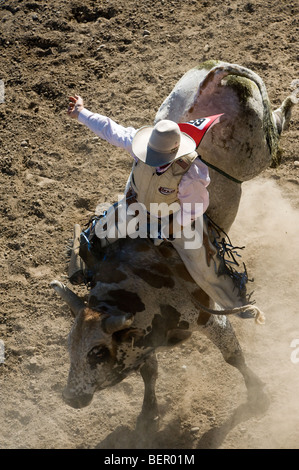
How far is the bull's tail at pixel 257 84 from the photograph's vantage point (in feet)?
16.8

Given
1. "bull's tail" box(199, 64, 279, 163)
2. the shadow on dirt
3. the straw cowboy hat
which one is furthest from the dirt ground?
the straw cowboy hat

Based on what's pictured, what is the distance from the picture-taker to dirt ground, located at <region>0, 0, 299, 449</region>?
5516mm

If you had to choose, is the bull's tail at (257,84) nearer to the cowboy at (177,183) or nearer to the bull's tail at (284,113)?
the bull's tail at (284,113)

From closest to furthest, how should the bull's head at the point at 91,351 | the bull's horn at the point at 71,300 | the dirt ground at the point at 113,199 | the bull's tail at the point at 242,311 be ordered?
the bull's head at the point at 91,351 → the bull's horn at the point at 71,300 → the bull's tail at the point at 242,311 → the dirt ground at the point at 113,199

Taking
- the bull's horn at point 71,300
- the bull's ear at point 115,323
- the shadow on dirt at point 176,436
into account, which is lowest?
the shadow on dirt at point 176,436

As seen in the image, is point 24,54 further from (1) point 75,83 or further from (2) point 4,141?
(2) point 4,141

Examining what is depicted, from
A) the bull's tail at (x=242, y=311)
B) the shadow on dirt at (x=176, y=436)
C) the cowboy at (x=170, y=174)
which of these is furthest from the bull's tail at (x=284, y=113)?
the shadow on dirt at (x=176, y=436)

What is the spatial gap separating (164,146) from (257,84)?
5.26 feet

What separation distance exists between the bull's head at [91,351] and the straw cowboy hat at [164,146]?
109 centimetres

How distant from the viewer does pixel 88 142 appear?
7.53m

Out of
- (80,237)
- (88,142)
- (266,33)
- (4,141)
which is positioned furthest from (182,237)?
(266,33)

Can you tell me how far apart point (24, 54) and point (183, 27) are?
2231 millimetres

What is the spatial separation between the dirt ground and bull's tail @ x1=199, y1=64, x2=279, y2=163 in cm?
148

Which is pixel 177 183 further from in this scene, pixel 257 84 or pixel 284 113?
pixel 284 113
